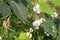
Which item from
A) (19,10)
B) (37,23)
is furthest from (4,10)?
(37,23)

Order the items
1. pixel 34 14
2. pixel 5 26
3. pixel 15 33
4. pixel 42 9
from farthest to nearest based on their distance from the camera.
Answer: pixel 42 9 < pixel 34 14 < pixel 15 33 < pixel 5 26

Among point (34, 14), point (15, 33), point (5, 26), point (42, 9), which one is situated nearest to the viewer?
point (5, 26)

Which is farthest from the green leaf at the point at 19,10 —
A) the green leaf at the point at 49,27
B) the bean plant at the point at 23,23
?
the green leaf at the point at 49,27

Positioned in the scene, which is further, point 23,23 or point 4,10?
point 23,23

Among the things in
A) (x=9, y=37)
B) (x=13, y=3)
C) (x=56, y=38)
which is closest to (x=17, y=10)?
(x=13, y=3)

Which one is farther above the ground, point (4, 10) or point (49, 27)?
point (4, 10)

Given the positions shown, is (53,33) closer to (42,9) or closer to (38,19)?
(38,19)

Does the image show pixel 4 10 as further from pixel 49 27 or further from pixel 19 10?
pixel 49 27
